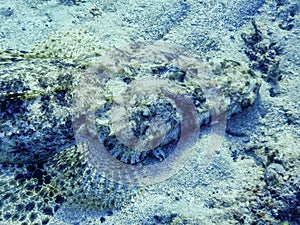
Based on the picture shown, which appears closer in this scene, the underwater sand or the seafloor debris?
the underwater sand

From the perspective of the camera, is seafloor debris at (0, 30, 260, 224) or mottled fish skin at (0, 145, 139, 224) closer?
mottled fish skin at (0, 145, 139, 224)

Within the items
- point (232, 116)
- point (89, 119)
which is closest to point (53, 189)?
point (89, 119)

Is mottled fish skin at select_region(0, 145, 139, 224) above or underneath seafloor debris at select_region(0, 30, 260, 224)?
underneath

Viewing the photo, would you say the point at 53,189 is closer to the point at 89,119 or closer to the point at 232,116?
the point at 89,119

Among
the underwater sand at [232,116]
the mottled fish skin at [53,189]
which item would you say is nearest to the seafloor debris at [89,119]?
the mottled fish skin at [53,189]

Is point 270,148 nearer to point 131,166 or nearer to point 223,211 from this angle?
point 223,211

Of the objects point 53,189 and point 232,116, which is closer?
point 53,189

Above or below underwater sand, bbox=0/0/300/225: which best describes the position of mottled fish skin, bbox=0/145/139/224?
below

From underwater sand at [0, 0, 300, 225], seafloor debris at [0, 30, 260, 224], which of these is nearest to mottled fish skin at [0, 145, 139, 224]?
seafloor debris at [0, 30, 260, 224]

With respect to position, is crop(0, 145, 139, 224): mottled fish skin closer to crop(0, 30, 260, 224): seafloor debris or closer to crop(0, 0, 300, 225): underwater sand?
crop(0, 30, 260, 224): seafloor debris

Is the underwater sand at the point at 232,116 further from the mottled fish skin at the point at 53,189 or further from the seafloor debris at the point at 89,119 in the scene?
the seafloor debris at the point at 89,119

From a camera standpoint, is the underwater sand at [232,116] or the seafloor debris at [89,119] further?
the seafloor debris at [89,119]
